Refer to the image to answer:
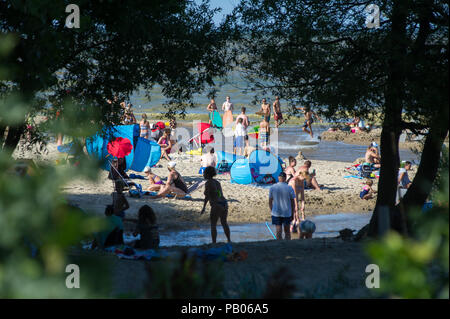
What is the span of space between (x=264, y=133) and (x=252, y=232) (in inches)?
459

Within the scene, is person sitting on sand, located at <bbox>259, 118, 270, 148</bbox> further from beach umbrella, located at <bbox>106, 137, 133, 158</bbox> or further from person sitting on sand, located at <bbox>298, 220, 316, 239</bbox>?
person sitting on sand, located at <bbox>298, 220, 316, 239</bbox>

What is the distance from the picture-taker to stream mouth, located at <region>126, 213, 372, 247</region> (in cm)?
1138

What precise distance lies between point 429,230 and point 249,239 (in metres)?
9.76

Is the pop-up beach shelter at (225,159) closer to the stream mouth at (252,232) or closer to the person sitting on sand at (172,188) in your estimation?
the person sitting on sand at (172,188)

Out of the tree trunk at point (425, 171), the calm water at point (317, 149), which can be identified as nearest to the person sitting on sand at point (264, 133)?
the calm water at point (317, 149)

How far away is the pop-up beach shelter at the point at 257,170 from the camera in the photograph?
54.6 feet

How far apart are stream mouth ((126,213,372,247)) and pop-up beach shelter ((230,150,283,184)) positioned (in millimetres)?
3175

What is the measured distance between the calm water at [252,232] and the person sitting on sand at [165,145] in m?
8.41

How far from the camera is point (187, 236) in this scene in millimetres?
11742

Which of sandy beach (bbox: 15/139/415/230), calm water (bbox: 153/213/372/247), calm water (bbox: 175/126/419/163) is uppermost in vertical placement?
calm water (bbox: 175/126/419/163)

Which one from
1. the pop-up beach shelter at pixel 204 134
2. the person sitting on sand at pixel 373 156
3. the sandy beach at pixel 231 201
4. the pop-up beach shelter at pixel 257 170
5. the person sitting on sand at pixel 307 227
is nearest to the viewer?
the person sitting on sand at pixel 307 227

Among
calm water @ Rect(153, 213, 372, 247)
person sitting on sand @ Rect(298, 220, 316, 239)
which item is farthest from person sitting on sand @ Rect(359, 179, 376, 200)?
person sitting on sand @ Rect(298, 220, 316, 239)
